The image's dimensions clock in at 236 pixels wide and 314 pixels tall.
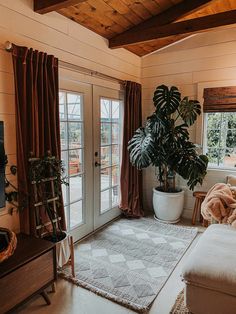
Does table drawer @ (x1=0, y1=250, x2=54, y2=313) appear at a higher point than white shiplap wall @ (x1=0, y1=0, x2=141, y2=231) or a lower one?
lower

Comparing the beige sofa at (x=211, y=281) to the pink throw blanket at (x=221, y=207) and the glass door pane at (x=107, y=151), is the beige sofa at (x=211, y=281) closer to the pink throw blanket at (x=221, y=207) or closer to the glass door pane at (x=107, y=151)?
the pink throw blanket at (x=221, y=207)

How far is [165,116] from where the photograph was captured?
326cm

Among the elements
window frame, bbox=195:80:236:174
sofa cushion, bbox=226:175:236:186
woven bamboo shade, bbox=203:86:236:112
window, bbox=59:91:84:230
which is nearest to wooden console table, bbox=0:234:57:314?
window, bbox=59:91:84:230

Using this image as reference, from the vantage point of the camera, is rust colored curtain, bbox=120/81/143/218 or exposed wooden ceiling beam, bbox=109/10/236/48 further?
rust colored curtain, bbox=120/81/143/218

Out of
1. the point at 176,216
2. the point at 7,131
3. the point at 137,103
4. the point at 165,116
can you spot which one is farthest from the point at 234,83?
the point at 7,131

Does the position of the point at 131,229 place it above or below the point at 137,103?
below

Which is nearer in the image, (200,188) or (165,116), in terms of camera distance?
(165,116)

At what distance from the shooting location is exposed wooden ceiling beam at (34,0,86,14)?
2034 mm

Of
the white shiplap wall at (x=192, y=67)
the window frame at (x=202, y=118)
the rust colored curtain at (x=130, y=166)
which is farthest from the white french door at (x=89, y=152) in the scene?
the window frame at (x=202, y=118)

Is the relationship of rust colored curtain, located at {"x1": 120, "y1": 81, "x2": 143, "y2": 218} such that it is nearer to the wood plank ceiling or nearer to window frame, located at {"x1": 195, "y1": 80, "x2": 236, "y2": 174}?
the wood plank ceiling

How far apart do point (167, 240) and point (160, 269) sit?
0.65 meters

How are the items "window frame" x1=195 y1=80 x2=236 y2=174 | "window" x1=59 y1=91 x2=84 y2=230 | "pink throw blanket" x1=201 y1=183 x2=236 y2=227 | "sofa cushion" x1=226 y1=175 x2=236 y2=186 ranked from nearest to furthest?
"pink throw blanket" x1=201 y1=183 x2=236 y2=227 < "window" x1=59 y1=91 x2=84 y2=230 < "sofa cushion" x1=226 y1=175 x2=236 y2=186 < "window frame" x1=195 y1=80 x2=236 y2=174

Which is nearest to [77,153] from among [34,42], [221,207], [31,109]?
[31,109]

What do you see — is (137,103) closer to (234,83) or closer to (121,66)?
(121,66)
